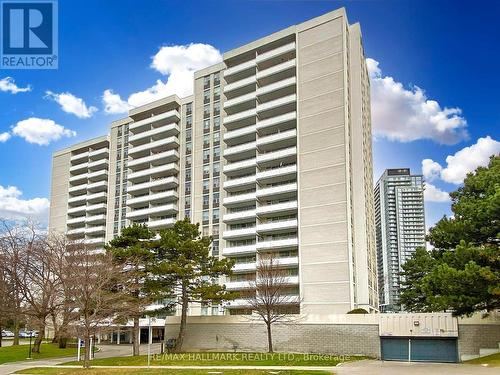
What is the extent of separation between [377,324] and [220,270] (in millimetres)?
14438

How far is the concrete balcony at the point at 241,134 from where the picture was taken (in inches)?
2821

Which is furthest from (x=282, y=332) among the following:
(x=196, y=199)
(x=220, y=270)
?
(x=196, y=199)

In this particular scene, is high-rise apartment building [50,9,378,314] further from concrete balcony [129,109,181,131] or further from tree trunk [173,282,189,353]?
tree trunk [173,282,189,353]

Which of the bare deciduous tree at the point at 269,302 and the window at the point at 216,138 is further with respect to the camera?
the window at the point at 216,138

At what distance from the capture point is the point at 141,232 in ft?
151

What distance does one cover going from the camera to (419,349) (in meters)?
38.2

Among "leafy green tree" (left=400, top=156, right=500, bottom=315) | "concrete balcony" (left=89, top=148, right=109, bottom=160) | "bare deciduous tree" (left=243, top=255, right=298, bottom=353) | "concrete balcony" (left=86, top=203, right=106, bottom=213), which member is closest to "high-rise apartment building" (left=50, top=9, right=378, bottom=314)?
"bare deciduous tree" (left=243, top=255, right=298, bottom=353)

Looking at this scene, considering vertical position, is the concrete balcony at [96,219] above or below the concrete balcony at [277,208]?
above

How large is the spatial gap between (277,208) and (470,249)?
3774 centimetres

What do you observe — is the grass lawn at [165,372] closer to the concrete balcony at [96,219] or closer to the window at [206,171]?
the window at [206,171]

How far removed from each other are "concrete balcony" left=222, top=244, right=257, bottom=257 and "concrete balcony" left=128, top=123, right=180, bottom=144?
84.0 ft

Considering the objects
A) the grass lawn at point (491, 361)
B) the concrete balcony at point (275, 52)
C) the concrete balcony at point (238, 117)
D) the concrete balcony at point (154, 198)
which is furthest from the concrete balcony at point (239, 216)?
the grass lawn at point (491, 361)

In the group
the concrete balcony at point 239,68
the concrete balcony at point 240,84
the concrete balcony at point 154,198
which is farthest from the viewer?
the concrete balcony at point 154,198

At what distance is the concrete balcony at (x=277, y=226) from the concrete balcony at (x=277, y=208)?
143cm
